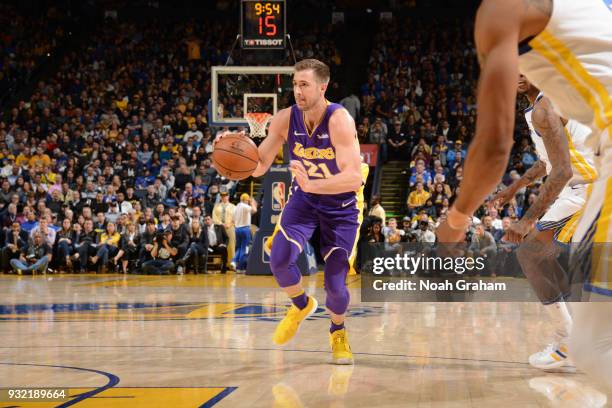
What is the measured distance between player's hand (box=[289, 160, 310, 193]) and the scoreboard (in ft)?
24.9

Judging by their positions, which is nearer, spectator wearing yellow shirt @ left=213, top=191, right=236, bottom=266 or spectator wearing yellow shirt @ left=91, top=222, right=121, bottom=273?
spectator wearing yellow shirt @ left=91, top=222, right=121, bottom=273

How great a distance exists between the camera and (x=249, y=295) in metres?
10.2

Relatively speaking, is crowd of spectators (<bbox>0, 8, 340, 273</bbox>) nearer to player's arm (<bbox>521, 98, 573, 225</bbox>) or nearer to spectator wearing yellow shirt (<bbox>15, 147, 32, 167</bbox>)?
spectator wearing yellow shirt (<bbox>15, 147, 32, 167</bbox>)

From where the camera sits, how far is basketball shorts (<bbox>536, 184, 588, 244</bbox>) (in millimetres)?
4895

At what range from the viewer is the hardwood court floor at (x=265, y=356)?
13.0 ft

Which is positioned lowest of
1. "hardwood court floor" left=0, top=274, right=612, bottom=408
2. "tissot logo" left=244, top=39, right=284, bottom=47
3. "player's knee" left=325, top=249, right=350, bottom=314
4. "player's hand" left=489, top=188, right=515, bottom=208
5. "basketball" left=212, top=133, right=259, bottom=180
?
"hardwood court floor" left=0, top=274, right=612, bottom=408

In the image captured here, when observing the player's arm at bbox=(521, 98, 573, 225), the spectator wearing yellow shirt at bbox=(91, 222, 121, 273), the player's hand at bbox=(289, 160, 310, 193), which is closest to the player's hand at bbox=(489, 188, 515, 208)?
the player's arm at bbox=(521, 98, 573, 225)

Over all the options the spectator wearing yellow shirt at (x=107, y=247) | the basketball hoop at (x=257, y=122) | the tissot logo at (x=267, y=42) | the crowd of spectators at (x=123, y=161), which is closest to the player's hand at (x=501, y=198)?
the basketball hoop at (x=257, y=122)

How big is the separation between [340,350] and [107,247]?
1138 centimetres

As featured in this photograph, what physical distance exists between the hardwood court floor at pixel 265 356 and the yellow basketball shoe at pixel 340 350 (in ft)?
0.32

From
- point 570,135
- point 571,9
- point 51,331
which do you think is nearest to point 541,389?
point 570,135

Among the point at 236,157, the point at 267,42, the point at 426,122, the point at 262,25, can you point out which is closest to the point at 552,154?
the point at 236,157

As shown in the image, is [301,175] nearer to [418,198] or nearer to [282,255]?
[282,255]

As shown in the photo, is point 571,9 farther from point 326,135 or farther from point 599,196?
point 326,135
